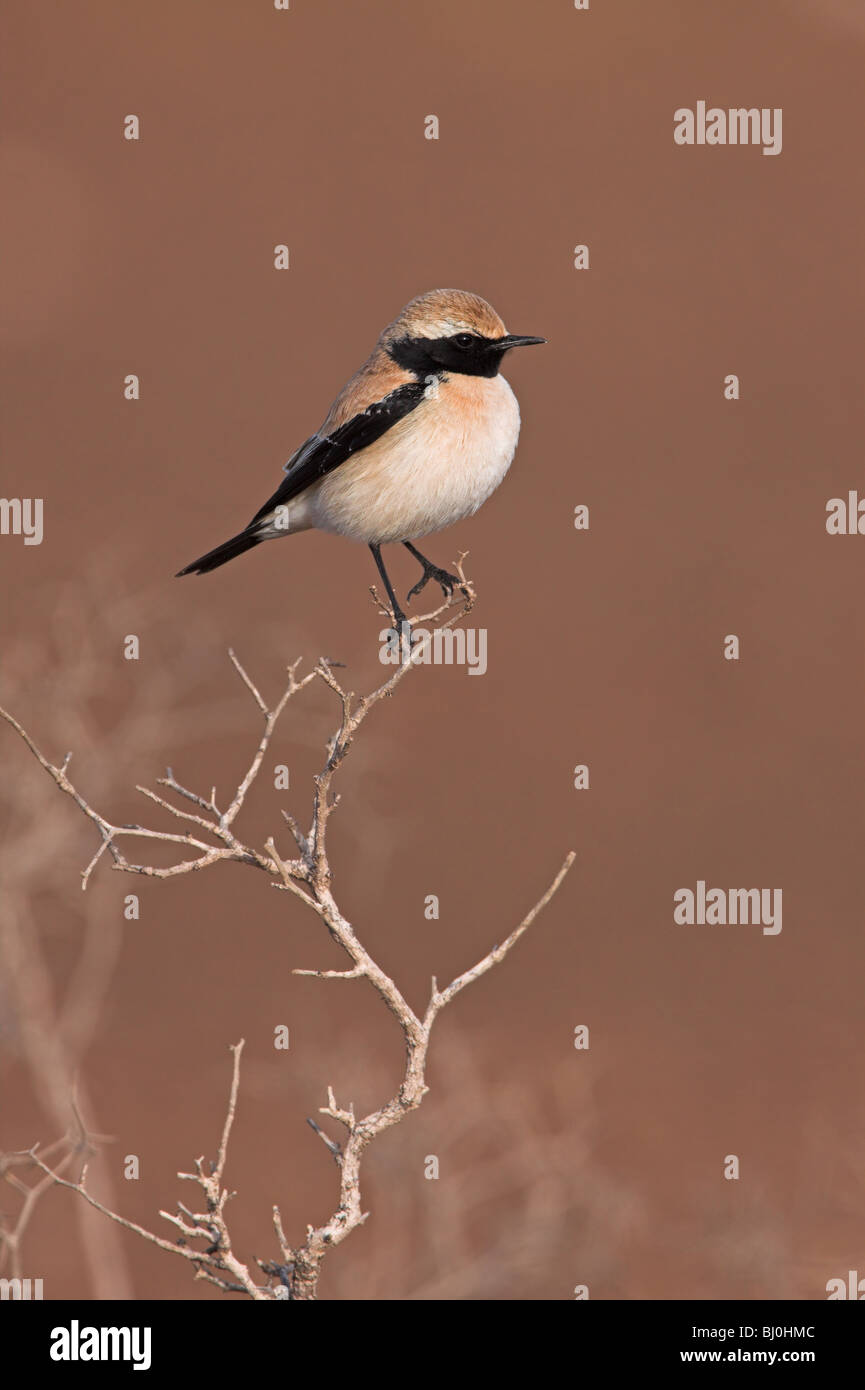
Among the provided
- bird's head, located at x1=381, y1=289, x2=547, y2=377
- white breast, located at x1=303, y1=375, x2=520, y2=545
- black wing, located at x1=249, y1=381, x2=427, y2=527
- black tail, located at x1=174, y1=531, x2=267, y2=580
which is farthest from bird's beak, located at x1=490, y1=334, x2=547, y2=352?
black tail, located at x1=174, y1=531, x2=267, y2=580

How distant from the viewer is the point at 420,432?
4.85m

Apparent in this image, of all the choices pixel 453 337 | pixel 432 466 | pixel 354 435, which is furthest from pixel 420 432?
pixel 453 337

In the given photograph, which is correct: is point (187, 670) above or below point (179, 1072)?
above

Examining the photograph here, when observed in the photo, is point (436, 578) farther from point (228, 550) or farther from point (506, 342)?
point (506, 342)

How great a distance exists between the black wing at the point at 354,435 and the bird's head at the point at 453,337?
12 cm

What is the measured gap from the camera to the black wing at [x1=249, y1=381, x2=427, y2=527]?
4.91 meters

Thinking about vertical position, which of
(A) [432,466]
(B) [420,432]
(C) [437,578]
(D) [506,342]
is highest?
(D) [506,342]

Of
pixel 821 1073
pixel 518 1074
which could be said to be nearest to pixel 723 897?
pixel 821 1073

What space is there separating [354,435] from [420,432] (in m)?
0.25

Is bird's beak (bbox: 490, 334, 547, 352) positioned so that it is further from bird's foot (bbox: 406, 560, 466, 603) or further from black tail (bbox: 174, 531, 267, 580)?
black tail (bbox: 174, 531, 267, 580)

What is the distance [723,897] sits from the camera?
591 inches

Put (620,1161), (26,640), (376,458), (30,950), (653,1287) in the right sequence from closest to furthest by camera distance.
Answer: (376,458) < (30,950) < (26,640) < (653,1287) < (620,1161)

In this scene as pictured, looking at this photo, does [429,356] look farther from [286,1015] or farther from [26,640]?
[286,1015]

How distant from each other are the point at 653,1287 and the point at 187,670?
5.82 meters
